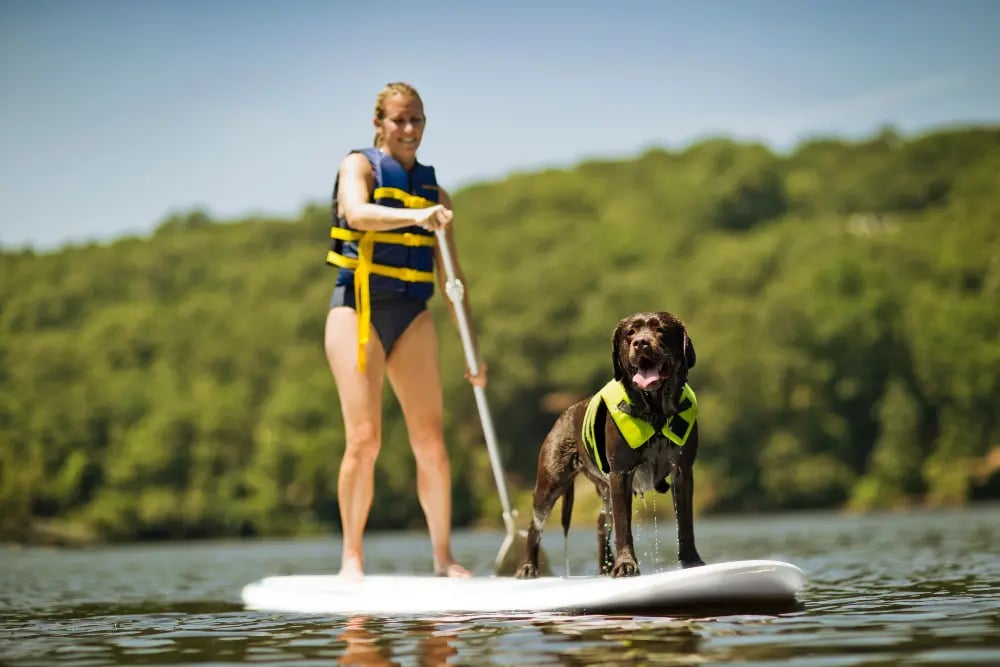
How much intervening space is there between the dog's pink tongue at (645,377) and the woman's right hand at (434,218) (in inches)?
60.3

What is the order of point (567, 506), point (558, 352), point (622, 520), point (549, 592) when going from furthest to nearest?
point (558, 352)
point (567, 506)
point (549, 592)
point (622, 520)

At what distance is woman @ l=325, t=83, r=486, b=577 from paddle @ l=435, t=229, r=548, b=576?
0.09m

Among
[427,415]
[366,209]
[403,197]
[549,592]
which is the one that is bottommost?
[549,592]

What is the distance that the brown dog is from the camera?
7.03m

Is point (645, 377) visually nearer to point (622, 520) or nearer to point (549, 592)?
point (622, 520)

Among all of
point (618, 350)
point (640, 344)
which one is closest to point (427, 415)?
point (618, 350)

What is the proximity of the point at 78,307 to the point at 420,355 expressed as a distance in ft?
260

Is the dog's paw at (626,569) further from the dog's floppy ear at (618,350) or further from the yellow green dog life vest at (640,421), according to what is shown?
the dog's floppy ear at (618,350)

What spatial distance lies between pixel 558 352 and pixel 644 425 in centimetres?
6618

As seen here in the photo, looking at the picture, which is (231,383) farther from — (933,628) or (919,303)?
A: (933,628)

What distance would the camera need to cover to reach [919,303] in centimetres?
6538

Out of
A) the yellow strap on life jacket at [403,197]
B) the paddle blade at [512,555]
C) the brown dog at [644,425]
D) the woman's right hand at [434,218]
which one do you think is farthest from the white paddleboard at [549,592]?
the yellow strap on life jacket at [403,197]

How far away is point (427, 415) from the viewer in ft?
29.8

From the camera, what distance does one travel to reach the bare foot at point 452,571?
29.6ft
